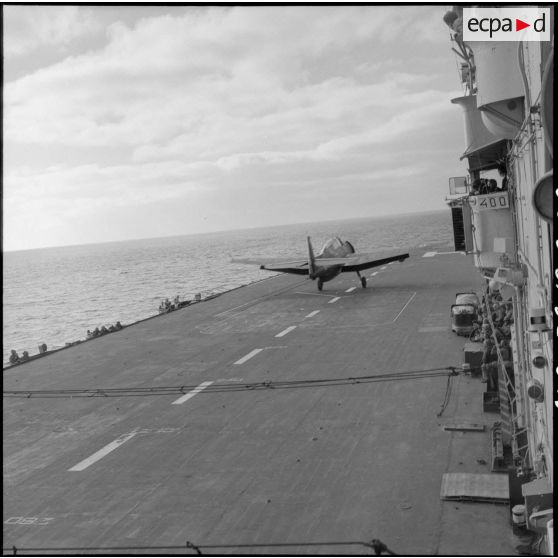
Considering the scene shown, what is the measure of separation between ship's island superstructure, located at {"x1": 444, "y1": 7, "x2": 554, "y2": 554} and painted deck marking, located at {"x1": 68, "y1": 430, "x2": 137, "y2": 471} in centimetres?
944

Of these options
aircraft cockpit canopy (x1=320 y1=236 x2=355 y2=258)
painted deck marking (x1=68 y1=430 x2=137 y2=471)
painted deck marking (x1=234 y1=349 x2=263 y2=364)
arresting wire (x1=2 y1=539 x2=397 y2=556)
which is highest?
aircraft cockpit canopy (x1=320 y1=236 x2=355 y2=258)

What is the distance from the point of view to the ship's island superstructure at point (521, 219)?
292 inches

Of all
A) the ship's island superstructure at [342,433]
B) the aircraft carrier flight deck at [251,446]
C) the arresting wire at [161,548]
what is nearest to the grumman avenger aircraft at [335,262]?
the aircraft carrier flight deck at [251,446]

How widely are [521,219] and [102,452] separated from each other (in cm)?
1119

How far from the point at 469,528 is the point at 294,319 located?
23200 millimetres

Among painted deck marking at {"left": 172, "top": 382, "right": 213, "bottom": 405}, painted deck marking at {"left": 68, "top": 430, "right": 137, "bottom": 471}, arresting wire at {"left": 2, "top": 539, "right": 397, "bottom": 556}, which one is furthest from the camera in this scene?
painted deck marking at {"left": 172, "top": 382, "right": 213, "bottom": 405}

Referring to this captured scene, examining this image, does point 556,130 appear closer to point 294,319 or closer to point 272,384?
point 272,384

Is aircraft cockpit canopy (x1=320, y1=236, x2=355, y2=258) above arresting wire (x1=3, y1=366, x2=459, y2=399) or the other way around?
above

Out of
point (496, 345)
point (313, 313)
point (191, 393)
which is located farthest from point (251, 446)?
point (313, 313)

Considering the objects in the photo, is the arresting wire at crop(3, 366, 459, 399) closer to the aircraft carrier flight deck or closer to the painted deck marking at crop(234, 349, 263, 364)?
the aircraft carrier flight deck

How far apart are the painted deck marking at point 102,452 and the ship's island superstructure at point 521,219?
9437 mm

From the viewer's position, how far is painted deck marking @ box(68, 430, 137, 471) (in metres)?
14.1

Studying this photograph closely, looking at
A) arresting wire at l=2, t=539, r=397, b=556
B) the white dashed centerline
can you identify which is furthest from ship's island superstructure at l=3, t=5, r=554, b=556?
the white dashed centerline

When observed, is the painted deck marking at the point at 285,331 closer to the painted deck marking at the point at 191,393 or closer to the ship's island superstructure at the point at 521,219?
the painted deck marking at the point at 191,393
